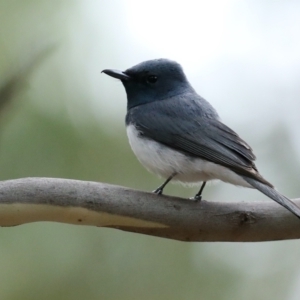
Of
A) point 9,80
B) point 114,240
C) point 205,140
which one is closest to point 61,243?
point 114,240

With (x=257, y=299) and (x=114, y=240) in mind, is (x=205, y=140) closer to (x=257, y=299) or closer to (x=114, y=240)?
(x=114, y=240)

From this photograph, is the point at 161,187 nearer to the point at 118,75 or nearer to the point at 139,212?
the point at 139,212

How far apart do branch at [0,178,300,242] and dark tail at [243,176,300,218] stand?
8 cm

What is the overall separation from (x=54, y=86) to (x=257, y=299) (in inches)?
89.3

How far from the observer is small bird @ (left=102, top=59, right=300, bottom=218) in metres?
2.30

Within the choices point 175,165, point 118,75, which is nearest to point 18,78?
point 175,165

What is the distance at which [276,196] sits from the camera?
6.53 feet

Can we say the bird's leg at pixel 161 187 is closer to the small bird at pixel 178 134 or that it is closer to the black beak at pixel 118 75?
the small bird at pixel 178 134

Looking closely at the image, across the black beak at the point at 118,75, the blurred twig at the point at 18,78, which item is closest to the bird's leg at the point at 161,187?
the black beak at the point at 118,75

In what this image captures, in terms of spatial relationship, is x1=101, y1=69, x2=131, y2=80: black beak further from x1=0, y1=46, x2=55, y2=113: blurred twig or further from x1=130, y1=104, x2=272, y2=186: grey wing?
x1=0, y1=46, x2=55, y2=113: blurred twig

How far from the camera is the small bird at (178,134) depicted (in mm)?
2305

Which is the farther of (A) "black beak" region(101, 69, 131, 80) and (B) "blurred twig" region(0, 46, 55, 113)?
(A) "black beak" region(101, 69, 131, 80)

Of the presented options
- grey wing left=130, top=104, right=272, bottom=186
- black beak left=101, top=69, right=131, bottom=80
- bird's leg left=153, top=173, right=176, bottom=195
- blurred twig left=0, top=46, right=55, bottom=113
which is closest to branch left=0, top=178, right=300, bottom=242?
bird's leg left=153, top=173, right=176, bottom=195

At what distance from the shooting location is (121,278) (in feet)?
11.8
